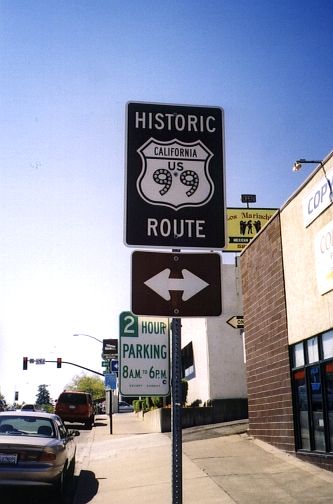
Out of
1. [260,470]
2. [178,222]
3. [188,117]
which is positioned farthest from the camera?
[260,470]

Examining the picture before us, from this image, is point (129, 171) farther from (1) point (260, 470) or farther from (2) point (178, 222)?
(1) point (260, 470)

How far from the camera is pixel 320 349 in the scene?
32.8 feet

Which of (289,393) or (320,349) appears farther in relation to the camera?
(289,393)

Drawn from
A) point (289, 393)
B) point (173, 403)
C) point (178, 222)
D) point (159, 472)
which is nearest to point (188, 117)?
point (178, 222)

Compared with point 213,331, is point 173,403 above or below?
below

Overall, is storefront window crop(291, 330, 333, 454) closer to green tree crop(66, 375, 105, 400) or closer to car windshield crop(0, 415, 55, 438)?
car windshield crop(0, 415, 55, 438)

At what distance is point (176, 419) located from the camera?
3395 mm

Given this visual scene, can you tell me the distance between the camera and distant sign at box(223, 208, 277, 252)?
22.3m

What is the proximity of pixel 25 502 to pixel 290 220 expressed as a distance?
754cm

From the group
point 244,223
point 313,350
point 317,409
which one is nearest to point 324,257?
point 313,350

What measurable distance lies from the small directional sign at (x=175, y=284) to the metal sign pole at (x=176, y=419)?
136mm

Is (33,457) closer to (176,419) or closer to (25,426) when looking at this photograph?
(25,426)

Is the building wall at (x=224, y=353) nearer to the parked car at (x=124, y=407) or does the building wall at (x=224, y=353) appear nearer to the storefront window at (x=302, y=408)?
the storefront window at (x=302, y=408)

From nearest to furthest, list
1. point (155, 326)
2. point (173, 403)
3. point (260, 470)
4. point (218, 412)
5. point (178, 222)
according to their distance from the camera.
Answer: point (173, 403)
point (178, 222)
point (155, 326)
point (260, 470)
point (218, 412)
